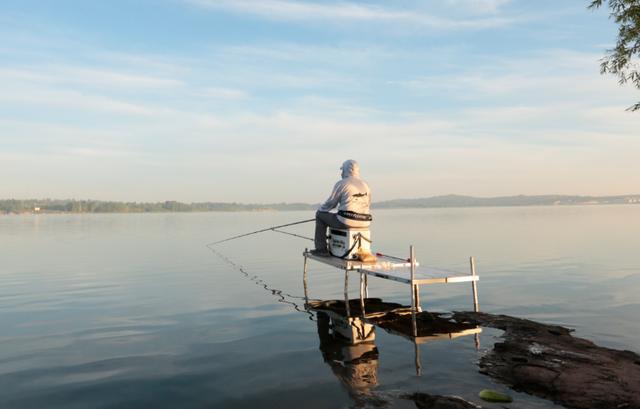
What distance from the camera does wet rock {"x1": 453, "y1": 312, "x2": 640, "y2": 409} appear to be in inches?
260

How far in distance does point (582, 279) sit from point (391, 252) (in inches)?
526

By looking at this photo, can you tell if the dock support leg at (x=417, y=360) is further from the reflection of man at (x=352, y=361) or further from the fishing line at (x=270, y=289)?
the fishing line at (x=270, y=289)

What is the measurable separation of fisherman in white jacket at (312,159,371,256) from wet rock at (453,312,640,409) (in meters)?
5.00

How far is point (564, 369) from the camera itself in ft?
25.4

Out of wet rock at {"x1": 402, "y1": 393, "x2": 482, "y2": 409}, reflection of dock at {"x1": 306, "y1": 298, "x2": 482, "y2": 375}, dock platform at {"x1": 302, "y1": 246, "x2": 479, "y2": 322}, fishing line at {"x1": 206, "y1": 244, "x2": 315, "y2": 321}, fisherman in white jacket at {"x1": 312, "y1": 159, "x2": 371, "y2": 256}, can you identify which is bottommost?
fishing line at {"x1": 206, "y1": 244, "x2": 315, "y2": 321}

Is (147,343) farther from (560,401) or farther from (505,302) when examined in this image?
(505,302)

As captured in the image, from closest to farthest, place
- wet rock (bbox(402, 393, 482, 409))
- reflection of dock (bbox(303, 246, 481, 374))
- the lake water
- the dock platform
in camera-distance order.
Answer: wet rock (bbox(402, 393, 482, 409))
the lake water
reflection of dock (bbox(303, 246, 481, 374))
the dock platform

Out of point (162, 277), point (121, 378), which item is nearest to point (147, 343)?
point (121, 378)

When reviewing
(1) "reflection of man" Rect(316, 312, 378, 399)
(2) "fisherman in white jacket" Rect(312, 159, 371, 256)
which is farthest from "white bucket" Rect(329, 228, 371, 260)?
(1) "reflection of man" Rect(316, 312, 378, 399)

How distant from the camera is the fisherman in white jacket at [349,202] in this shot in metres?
13.5

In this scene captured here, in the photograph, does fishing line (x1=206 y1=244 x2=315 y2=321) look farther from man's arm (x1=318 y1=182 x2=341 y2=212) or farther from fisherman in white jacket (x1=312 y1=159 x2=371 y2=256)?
man's arm (x1=318 y1=182 x2=341 y2=212)

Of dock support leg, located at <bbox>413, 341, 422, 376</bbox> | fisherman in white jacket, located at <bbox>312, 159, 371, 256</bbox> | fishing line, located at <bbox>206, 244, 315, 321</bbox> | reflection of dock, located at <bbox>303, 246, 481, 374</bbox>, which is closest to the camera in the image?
dock support leg, located at <bbox>413, 341, 422, 376</bbox>

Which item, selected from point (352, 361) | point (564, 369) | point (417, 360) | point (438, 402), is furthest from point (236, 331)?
point (564, 369)

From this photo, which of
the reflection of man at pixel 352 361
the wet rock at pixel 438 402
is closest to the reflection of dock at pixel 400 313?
the reflection of man at pixel 352 361
